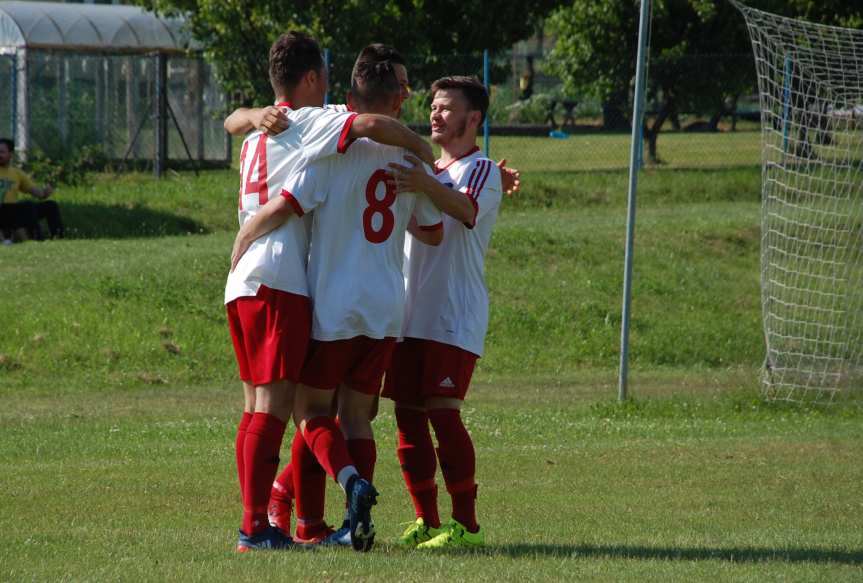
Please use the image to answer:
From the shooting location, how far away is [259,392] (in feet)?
19.6

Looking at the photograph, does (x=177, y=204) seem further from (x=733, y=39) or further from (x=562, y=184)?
(x=733, y=39)

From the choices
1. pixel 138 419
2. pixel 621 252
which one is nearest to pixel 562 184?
pixel 621 252

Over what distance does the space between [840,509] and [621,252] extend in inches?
456

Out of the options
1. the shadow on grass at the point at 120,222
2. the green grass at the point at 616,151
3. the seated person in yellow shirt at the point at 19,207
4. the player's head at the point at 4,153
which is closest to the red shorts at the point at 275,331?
the seated person in yellow shirt at the point at 19,207

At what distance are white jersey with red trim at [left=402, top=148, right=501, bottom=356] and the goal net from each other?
7121mm

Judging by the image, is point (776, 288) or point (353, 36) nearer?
point (776, 288)

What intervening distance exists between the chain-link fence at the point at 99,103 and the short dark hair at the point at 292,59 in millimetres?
19287

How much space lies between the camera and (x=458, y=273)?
21.0ft

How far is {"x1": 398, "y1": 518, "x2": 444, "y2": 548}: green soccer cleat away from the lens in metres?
6.42

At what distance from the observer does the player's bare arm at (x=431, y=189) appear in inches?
237

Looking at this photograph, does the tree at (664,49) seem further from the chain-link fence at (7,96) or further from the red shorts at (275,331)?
the red shorts at (275,331)

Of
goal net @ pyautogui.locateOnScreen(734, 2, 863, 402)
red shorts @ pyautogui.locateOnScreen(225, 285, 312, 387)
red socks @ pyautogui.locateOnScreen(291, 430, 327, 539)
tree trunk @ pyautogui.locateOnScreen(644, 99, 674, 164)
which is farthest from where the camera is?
Result: tree trunk @ pyautogui.locateOnScreen(644, 99, 674, 164)

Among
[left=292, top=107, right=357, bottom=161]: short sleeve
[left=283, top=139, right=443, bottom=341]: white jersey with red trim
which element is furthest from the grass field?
[left=292, top=107, right=357, bottom=161]: short sleeve

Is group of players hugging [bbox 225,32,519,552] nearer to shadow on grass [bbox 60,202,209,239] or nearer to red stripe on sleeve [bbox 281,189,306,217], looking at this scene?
red stripe on sleeve [bbox 281,189,306,217]
